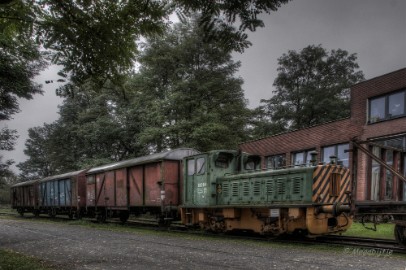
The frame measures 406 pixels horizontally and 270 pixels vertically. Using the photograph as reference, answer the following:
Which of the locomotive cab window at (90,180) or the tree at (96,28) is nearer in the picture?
the tree at (96,28)

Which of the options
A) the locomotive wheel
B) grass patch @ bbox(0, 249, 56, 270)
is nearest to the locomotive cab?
the locomotive wheel

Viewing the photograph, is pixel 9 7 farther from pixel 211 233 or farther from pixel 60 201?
pixel 60 201

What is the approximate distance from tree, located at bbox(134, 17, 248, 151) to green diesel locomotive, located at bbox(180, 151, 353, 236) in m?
11.1

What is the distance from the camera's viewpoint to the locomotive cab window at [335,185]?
1215 centimetres

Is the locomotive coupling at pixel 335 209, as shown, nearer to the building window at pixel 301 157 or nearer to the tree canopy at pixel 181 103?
the building window at pixel 301 157

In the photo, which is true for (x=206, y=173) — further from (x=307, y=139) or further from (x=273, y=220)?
(x=307, y=139)

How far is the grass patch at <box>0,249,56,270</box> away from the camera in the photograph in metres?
7.36

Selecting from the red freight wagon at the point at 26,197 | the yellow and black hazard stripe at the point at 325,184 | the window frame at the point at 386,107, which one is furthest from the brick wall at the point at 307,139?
the red freight wagon at the point at 26,197

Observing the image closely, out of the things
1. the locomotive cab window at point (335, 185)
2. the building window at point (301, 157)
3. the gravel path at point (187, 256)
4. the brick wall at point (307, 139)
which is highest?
the brick wall at point (307, 139)

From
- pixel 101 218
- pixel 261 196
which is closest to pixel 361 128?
pixel 261 196

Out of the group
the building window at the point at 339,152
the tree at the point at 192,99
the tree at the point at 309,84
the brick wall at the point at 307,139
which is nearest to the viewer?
the building window at the point at 339,152

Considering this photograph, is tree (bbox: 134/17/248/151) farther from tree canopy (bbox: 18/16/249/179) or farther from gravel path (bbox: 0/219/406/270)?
gravel path (bbox: 0/219/406/270)

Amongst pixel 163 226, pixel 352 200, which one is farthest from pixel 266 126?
pixel 352 200

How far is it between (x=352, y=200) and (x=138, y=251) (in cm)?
559
